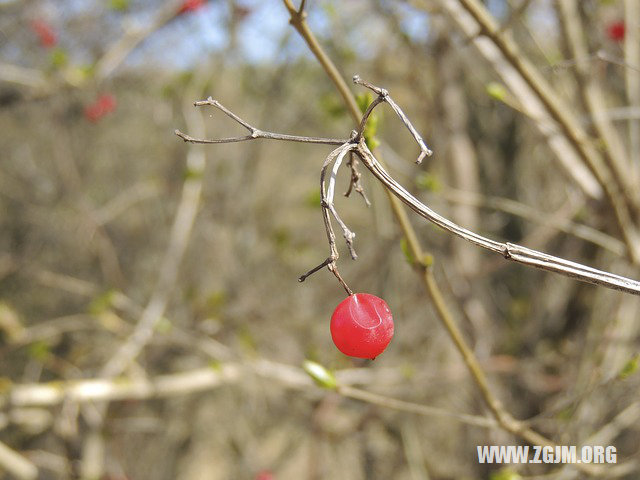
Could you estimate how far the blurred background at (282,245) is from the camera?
199cm

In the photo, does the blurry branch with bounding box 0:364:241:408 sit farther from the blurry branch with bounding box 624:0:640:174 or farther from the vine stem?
the blurry branch with bounding box 624:0:640:174

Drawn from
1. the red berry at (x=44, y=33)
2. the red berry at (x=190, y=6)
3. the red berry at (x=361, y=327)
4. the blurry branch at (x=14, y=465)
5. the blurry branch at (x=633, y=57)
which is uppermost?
the red berry at (x=44, y=33)

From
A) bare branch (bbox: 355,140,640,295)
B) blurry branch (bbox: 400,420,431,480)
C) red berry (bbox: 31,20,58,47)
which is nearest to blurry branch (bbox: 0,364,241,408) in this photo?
blurry branch (bbox: 400,420,431,480)

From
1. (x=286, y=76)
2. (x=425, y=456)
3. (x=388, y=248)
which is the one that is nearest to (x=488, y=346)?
(x=388, y=248)

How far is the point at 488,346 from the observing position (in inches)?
92.2

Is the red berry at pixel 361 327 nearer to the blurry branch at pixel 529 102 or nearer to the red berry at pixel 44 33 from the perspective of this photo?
the blurry branch at pixel 529 102

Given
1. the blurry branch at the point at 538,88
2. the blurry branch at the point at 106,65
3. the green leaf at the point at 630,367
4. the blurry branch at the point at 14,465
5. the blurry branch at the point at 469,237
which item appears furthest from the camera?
the blurry branch at the point at 106,65

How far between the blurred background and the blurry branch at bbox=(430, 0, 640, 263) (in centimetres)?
2

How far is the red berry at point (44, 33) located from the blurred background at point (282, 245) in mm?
15

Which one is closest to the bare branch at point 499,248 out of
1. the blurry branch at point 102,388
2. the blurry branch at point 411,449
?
the blurry branch at point 102,388

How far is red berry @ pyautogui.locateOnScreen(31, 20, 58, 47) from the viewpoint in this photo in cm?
304

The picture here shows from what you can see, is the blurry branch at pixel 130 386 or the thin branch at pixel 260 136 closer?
the thin branch at pixel 260 136

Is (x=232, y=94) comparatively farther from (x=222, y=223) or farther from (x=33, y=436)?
(x=33, y=436)

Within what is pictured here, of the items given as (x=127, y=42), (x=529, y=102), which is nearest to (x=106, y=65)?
(x=127, y=42)
